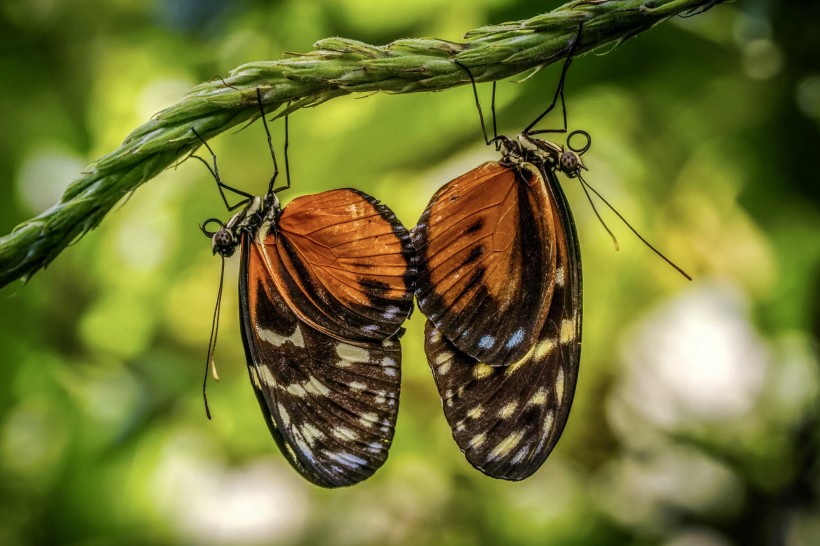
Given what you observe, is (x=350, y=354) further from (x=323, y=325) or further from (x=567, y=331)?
(x=567, y=331)

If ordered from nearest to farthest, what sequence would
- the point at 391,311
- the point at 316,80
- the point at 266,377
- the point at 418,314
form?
the point at 316,80 < the point at 391,311 < the point at 266,377 < the point at 418,314

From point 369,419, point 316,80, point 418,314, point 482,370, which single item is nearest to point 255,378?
→ point 369,419

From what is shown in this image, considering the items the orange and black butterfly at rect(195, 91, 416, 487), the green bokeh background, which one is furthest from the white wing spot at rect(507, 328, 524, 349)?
the green bokeh background

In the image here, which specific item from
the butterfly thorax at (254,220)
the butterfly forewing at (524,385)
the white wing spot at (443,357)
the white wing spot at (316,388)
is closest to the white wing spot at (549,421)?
the butterfly forewing at (524,385)

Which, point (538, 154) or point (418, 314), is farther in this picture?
point (418, 314)

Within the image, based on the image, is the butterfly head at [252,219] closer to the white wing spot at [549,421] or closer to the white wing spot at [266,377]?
the white wing spot at [266,377]

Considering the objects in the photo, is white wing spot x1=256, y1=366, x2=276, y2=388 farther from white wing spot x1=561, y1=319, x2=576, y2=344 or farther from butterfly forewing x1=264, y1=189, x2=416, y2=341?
white wing spot x1=561, y1=319, x2=576, y2=344

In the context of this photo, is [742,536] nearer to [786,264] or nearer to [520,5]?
[786,264]
